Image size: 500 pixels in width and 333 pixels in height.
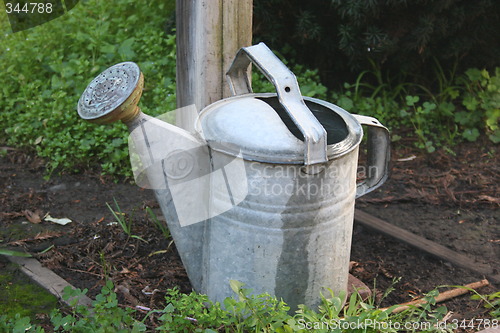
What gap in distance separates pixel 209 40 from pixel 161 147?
Answer: 21.9 inches

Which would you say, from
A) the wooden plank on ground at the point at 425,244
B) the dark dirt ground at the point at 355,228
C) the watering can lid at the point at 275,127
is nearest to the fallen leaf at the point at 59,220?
the dark dirt ground at the point at 355,228

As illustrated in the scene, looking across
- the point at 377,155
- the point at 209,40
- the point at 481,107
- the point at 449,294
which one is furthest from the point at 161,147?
the point at 481,107

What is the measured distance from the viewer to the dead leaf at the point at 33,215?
3.02m

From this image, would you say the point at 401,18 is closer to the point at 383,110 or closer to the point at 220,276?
the point at 383,110

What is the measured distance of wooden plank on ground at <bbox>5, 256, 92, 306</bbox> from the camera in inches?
94.5

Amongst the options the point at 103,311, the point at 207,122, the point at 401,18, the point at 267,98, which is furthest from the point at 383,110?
the point at 103,311

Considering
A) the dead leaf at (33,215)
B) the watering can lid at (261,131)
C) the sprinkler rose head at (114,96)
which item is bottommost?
the dead leaf at (33,215)

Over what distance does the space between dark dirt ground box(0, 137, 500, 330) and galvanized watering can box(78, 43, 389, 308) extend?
393mm

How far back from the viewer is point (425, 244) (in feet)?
9.43

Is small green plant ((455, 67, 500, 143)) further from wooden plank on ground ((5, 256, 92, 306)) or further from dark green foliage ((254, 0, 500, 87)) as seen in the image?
wooden plank on ground ((5, 256, 92, 306))

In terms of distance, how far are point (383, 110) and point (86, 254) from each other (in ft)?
7.43

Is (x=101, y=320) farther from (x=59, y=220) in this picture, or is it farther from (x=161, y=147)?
(x=59, y=220)

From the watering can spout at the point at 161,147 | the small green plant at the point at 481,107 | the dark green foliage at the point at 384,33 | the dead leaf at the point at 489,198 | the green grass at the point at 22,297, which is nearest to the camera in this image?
the watering can spout at the point at 161,147

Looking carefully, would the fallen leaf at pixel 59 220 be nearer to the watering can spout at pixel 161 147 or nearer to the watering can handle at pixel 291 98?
the watering can spout at pixel 161 147
